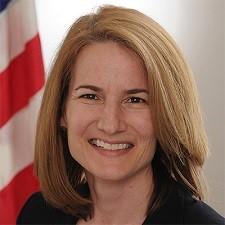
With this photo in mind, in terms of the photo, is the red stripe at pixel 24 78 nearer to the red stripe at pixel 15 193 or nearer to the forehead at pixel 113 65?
the red stripe at pixel 15 193

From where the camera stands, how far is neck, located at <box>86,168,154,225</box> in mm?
1053

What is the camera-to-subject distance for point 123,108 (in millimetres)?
954

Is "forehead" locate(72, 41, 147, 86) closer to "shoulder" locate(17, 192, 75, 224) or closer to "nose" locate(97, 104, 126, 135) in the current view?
"nose" locate(97, 104, 126, 135)

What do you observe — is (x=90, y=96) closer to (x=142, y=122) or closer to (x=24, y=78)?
(x=142, y=122)

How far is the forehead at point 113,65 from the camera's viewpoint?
929 millimetres

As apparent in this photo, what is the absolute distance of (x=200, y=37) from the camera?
68.4 inches

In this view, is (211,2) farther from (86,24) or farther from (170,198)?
(170,198)

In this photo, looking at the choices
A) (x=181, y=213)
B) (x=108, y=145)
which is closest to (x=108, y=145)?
(x=108, y=145)

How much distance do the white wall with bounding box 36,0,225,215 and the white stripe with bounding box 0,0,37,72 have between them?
0.74ft

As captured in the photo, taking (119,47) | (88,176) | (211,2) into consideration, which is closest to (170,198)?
(88,176)

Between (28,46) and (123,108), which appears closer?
(123,108)

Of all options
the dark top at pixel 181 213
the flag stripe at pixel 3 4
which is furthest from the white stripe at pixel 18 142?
the dark top at pixel 181 213

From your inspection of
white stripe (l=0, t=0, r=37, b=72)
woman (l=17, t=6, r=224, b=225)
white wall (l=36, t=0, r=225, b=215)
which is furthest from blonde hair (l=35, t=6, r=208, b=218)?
white wall (l=36, t=0, r=225, b=215)

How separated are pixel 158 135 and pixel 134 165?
0.30ft
